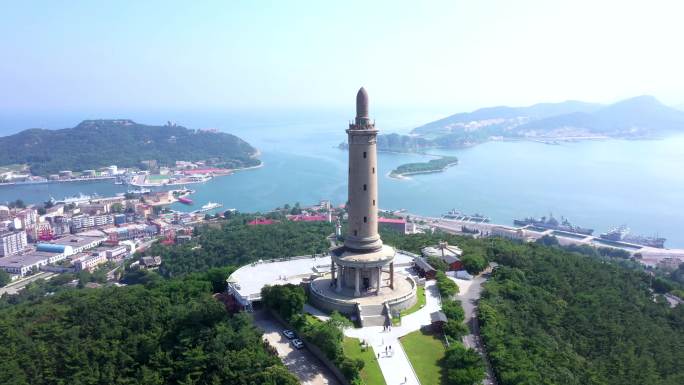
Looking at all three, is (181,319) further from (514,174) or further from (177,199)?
(514,174)

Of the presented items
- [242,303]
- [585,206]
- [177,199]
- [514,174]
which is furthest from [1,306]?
[514,174]

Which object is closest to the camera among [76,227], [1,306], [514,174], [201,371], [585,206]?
[201,371]

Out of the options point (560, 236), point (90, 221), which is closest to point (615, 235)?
point (560, 236)

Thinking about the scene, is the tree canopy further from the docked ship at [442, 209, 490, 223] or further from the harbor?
the docked ship at [442, 209, 490, 223]

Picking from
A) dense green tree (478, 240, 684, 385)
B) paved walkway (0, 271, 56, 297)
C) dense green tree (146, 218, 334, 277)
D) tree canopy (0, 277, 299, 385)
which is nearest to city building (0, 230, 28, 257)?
paved walkway (0, 271, 56, 297)

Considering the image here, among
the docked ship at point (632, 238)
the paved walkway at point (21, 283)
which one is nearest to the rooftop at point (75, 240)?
the paved walkway at point (21, 283)

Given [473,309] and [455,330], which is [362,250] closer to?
[455,330]
